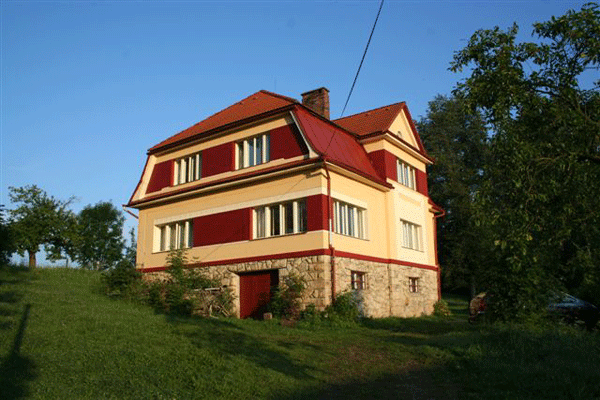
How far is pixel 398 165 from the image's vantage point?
22.1 meters

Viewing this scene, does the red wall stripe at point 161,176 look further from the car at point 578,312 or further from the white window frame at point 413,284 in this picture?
the car at point 578,312

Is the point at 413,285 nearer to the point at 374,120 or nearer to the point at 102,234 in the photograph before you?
the point at 374,120

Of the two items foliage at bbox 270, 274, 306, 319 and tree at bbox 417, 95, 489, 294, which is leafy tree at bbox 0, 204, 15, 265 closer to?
foliage at bbox 270, 274, 306, 319

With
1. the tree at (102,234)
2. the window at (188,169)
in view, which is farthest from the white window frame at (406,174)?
the tree at (102,234)

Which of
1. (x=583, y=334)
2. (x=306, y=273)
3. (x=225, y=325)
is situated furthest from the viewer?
(x=306, y=273)

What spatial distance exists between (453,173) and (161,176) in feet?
80.2

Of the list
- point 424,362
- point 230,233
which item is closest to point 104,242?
point 230,233

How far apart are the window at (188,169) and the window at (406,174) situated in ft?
27.6

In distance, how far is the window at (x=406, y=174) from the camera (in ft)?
72.8

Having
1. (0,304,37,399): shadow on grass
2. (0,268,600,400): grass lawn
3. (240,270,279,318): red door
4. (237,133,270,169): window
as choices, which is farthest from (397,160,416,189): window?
(0,304,37,399): shadow on grass

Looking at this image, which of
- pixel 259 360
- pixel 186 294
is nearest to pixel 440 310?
pixel 186 294

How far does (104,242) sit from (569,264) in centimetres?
6165

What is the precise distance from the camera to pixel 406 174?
22.8 meters

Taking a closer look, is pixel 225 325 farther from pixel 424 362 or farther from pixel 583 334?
pixel 583 334
